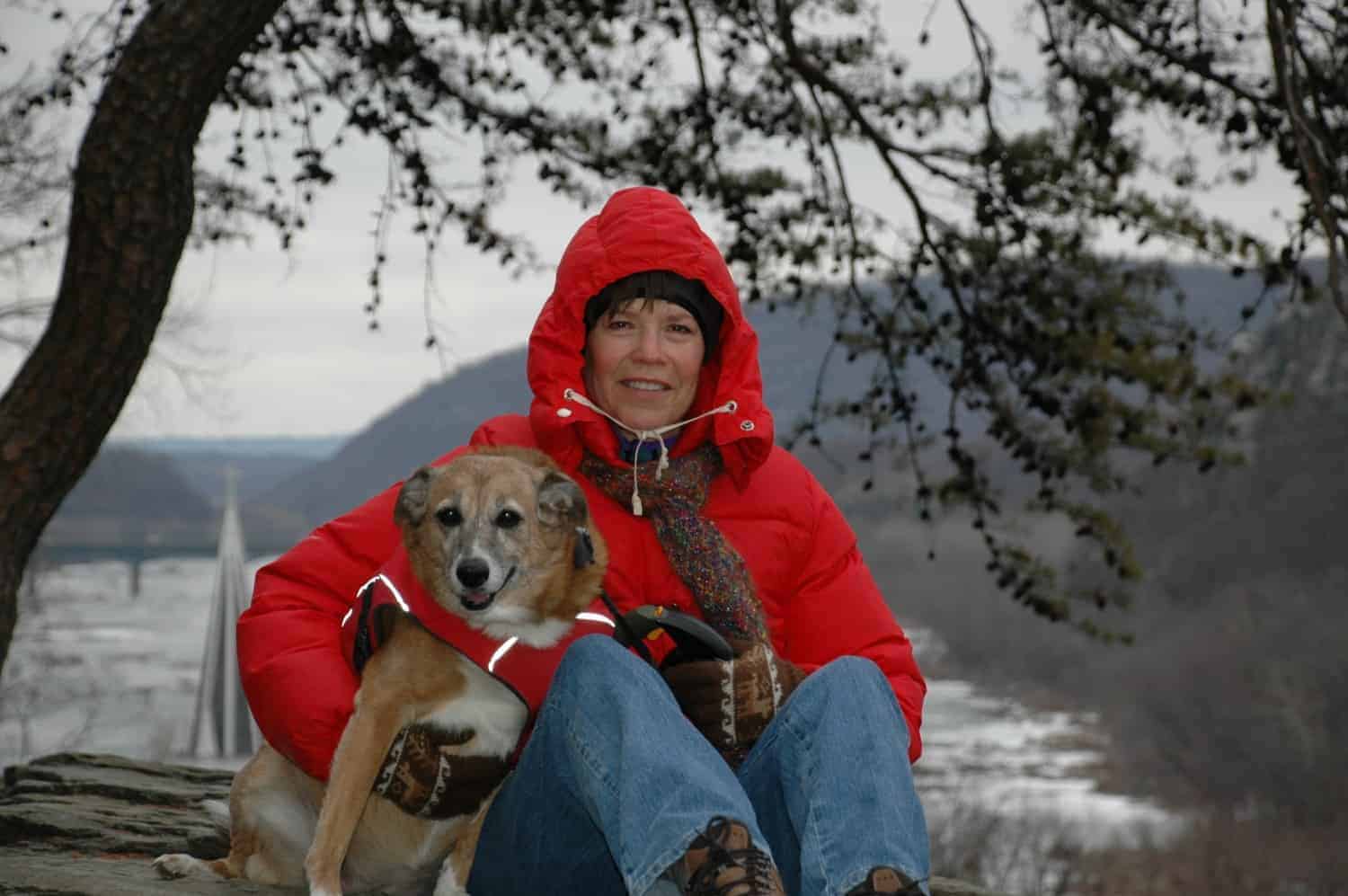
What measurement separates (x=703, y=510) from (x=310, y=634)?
111cm

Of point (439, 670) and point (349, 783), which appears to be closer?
point (349, 783)

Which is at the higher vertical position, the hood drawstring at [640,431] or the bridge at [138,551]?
the hood drawstring at [640,431]

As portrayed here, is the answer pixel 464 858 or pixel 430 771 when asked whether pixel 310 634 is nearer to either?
pixel 430 771

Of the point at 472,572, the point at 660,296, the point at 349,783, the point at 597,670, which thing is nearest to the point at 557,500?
the point at 472,572

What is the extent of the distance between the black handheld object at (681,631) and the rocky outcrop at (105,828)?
45.8 inches

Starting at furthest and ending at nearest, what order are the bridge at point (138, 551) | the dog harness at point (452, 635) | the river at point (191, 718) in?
1. the bridge at point (138, 551)
2. the river at point (191, 718)
3. the dog harness at point (452, 635)

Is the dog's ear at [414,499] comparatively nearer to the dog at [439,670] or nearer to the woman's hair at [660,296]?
the dog at [439,670]

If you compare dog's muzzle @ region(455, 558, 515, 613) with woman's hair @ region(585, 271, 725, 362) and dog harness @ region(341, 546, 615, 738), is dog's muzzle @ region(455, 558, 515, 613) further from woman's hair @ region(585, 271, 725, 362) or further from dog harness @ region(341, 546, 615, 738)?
woman's hair @ region(585, 271, 725, 362)

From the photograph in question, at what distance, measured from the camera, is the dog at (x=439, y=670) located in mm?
3090

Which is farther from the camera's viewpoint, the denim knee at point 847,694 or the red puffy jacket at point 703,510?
the red puffy jacket at point 703,510

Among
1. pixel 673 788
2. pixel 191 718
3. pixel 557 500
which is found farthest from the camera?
pixel 191 718

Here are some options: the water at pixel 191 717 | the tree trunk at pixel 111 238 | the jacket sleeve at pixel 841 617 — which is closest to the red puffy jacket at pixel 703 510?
the jacket sleeve at pixel 841 617

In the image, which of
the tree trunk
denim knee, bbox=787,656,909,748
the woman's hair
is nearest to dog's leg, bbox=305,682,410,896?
denim knee, bbox=787,656,909,748

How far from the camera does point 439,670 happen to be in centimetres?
315
